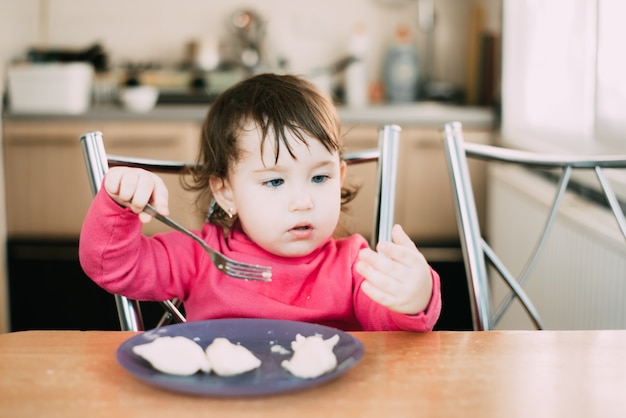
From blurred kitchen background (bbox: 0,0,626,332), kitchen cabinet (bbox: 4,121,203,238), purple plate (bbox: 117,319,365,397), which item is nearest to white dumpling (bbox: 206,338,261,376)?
purple plate (bbox: 117,319,365,397)

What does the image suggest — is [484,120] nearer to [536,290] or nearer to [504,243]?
[504,243]

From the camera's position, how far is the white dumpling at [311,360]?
76 centimetres

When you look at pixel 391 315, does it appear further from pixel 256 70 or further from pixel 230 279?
pixel 256 70

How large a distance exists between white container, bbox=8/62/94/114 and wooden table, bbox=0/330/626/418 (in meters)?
2.44

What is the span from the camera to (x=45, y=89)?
125 inches

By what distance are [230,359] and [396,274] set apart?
225mm

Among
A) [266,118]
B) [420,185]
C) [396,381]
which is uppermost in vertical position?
[266,118]

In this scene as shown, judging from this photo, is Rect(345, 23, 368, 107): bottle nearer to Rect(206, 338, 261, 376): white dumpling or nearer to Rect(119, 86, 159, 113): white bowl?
Rect(119, 86, 159, 113): white bowl

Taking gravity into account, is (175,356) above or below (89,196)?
above

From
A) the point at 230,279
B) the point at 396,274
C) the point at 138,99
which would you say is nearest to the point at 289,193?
the point at 230,279

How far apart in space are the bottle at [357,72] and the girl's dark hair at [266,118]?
226cm

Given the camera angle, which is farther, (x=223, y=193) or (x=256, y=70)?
(x=256, y=70)

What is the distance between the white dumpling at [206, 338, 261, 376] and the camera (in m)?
0.77

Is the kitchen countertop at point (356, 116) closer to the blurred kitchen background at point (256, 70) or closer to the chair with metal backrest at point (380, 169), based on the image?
the blurred kitchen background at point (256, 70)
